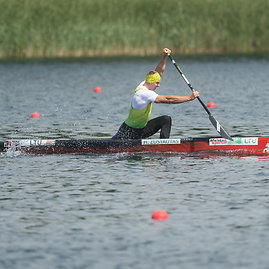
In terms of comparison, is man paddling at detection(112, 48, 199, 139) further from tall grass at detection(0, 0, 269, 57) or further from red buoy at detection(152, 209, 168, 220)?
tall grass at detection(0, 0, 269, 57)

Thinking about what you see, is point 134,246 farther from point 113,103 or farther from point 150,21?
point 150,21

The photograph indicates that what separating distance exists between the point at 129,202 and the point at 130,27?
1173 inches

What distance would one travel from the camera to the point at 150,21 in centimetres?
4081

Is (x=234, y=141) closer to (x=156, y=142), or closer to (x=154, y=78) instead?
(x=156, y=142)

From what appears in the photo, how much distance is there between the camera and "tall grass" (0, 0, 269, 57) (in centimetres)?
3791

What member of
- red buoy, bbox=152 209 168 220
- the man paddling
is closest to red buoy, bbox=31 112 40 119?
the man paddling

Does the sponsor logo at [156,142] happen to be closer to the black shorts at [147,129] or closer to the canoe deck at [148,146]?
the canoe deck at [148,146]

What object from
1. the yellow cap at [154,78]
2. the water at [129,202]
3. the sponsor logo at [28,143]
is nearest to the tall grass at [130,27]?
Result: the water at [129,202]

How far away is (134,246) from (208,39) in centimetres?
3290

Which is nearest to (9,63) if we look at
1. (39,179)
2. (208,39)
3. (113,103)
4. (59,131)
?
(208,39)

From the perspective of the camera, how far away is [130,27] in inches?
1544

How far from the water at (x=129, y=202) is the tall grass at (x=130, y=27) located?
1729 cm

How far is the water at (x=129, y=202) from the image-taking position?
26.1 ft

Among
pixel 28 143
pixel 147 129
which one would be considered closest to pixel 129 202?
pixel 147 129
